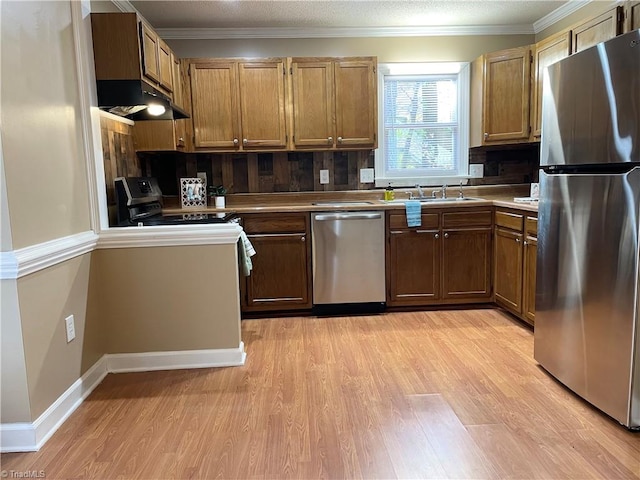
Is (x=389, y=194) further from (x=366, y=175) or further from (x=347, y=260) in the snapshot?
(x=347, y=260)

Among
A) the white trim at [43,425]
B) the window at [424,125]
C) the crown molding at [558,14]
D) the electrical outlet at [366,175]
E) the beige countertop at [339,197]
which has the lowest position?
the white trim at [43,425]

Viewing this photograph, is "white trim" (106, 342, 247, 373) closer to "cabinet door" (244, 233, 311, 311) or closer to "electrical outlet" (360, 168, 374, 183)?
"cabinet door" (244, 233, 311, 311)

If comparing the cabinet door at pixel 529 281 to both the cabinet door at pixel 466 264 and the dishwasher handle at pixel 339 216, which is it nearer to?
the cabinet door at pixel 466 264

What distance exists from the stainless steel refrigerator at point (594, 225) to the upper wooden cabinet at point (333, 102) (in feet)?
5.43

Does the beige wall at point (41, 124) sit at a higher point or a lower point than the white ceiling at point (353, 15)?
lower

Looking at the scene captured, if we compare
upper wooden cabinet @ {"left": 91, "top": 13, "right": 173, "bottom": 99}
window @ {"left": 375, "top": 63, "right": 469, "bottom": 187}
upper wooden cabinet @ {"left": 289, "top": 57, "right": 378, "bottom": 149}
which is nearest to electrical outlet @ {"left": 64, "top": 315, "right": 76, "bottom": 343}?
upper wooden cabinet @ {"left": 91, "top": 13, "right": 173, "bottom": 99}

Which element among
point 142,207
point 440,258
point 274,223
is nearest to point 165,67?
point 142,207

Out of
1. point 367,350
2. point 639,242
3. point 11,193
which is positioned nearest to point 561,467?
point 639,242

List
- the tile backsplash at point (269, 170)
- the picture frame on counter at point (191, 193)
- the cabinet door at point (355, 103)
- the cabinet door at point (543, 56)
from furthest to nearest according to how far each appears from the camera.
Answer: the tile backsplash at point (269, 170), the picture frame on counter at point (191, 193), the cabinet door at point (355, 103), the cabinet door at point (543, 56)

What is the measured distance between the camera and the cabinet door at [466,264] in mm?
3727

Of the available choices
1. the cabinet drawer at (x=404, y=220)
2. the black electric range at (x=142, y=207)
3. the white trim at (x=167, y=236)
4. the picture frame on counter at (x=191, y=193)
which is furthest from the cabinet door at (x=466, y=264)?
the picture frame on counter at (x=191, y=193)

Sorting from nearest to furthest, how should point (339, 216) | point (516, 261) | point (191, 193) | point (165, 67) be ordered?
point (165, 67) → point (516, 261) → point (339, 216) → point (191, 193)

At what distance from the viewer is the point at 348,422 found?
2.11 m

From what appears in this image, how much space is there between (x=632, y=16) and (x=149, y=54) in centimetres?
287
